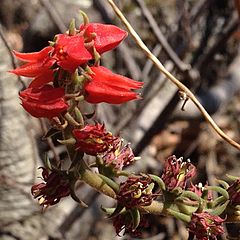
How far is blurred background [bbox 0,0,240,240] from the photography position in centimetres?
233

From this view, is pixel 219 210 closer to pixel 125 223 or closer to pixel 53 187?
pixel 125 223

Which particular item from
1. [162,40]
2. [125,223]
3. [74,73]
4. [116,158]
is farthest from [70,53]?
[162,40]

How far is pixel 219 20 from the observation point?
3.36 m

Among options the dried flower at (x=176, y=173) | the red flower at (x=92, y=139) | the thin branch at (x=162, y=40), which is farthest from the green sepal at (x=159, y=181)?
the thin branch at (x=162, y=40)

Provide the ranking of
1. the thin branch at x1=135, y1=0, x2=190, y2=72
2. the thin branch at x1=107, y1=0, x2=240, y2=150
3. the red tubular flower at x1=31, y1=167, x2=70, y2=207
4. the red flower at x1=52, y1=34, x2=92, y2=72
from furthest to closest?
1. the thin branch at x1=135, y1=0, x2=190, y2=72
2. the thin branch at x1=107, y1=0, x2=240, y2=150
3. the red tubular flower at x1=31, y1=167, x2=70, y2=207
4. the red flower at x1=52, y1=34, x2=92, y2=72

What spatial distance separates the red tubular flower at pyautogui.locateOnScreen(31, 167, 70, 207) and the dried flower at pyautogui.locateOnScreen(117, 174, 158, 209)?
0.35 feet

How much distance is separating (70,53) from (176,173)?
1.29ft

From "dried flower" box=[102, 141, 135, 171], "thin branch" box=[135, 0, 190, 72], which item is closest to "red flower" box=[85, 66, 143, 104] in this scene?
"dried flower" box=[102, 141, 135, 171]

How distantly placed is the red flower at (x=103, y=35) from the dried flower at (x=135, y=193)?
0.86 feet

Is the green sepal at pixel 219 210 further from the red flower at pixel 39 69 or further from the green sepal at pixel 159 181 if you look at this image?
the red flower at pixel 39 69

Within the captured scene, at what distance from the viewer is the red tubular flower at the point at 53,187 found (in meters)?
1.27

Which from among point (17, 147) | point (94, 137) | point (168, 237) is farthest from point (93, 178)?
point (168, 237)

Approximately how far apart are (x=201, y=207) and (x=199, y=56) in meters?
1.74

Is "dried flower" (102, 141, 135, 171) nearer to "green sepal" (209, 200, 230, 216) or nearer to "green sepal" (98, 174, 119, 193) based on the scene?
"green sepal" (98, 174, 119, 193)
